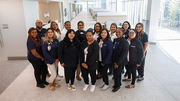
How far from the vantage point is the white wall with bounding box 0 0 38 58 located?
5.30 m

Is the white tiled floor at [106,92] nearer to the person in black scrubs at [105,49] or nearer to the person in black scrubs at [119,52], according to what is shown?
the person in black scrubs at [119,52]

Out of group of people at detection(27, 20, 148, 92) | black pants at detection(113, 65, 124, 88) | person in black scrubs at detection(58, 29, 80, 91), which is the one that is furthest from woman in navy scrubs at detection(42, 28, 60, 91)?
black pants at detection(113, 65, 124, 88)

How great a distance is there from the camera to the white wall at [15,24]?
5.30 m

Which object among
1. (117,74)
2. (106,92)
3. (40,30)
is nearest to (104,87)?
(106,92)

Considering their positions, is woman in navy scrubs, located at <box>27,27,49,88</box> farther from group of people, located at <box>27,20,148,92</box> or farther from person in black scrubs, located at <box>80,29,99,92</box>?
person in black scrubs, located at <box>80,29,99,92</box>

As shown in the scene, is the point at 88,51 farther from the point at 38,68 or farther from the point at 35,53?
the point at 38,68

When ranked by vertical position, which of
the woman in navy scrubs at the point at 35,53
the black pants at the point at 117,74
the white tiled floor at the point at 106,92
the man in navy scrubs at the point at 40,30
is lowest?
the white tiled floor at the point at 106,92

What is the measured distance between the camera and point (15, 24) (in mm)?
Answer: 5477

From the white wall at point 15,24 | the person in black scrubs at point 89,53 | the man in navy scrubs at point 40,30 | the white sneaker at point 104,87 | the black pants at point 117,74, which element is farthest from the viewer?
the white wall at point 15,24

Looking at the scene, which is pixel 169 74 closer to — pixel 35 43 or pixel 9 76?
pixel 35 43

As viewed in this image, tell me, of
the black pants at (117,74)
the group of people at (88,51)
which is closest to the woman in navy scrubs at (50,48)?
the group of people at (88,51)

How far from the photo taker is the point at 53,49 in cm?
337

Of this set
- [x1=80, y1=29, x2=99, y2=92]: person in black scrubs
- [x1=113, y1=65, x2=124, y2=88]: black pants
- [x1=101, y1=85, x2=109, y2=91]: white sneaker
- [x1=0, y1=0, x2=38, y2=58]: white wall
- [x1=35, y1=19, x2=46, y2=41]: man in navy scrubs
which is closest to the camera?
[x1=80, y1=29, x2=99, y2=92]: person in black scrubs

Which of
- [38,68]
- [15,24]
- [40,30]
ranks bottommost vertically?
[38,68]
